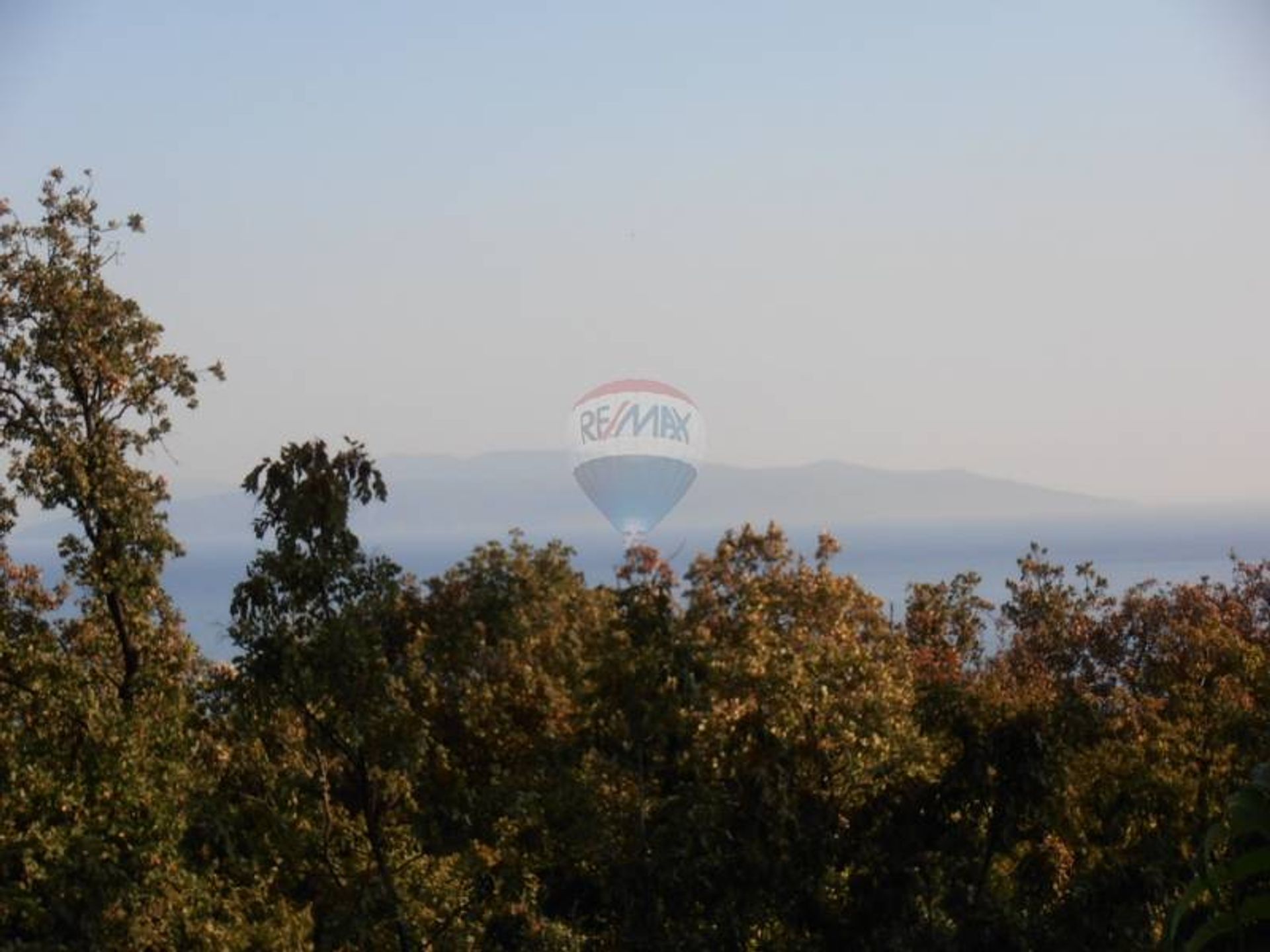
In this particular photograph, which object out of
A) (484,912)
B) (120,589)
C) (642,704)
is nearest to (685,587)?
(642,704)

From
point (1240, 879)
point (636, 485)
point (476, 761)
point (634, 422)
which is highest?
point (634, 422)

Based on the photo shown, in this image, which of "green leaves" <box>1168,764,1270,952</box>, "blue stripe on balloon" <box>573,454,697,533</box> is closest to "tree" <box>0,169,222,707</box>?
"green leaves" <box>1168,764,1270,952</box>

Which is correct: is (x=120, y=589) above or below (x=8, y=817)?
above

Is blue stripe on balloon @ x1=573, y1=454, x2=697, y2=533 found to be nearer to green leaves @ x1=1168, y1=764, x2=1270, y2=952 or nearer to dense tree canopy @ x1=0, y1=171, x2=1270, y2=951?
dense tree canopy @ x1=0, y1=171, x2=1270, y2=951

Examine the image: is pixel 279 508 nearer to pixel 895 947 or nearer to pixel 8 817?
pixel 8 817

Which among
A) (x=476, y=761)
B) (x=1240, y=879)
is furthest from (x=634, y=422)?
(x=1240, y=879)

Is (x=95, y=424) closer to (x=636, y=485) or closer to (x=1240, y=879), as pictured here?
(x=1240, y=879)

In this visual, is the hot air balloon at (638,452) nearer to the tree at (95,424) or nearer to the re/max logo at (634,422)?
the re/max logo at (634,422)
